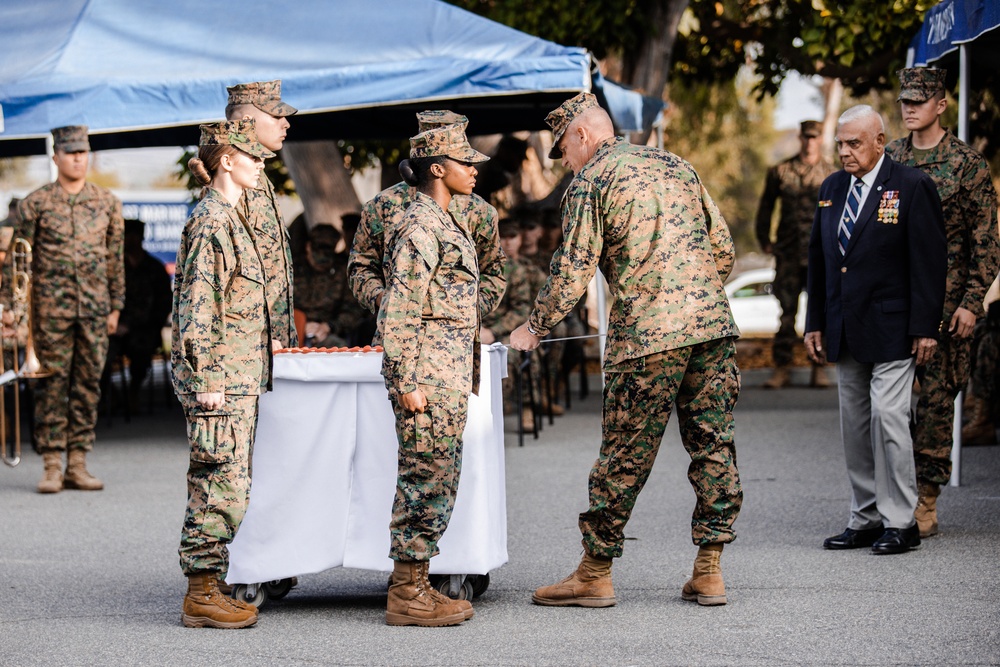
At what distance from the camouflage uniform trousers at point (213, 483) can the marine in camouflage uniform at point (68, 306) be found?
418 centimetres

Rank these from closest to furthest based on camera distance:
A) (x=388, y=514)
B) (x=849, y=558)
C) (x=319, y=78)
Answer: (x=388, y=514), (x=849, y=558), (x=319, y=78)

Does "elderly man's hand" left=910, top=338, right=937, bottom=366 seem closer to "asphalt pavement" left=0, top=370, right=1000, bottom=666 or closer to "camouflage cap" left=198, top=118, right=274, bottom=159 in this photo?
"asphalt pavement" left=0, top=370, right=1000, bottom=666

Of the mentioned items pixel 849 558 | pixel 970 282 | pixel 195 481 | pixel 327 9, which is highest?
pixel 327 9

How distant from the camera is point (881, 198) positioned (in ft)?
23.2

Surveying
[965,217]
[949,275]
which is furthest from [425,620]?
[965,217]

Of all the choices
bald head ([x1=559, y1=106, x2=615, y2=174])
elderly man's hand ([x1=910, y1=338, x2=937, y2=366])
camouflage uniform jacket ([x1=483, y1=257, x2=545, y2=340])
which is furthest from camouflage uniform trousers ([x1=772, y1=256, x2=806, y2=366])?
bald head ([x1=559, y1=106, x2=615, y2=174])

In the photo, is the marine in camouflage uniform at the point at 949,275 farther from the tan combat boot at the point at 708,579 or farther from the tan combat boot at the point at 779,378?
the tan combat boot at the point at 779,378

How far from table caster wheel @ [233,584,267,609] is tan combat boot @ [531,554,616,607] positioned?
1.25m

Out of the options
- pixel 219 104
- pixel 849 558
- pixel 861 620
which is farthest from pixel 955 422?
pixel 219 104

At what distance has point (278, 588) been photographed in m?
6.43

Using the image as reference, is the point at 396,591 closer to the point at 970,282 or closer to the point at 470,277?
the point at 470,277

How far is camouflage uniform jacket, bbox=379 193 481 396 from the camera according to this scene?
5.72 meters

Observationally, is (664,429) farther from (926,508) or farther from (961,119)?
(961,119)

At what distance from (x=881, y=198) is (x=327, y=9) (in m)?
5.79
